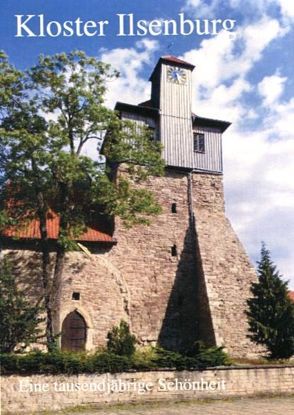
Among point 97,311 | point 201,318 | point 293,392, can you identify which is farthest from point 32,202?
point 293,392

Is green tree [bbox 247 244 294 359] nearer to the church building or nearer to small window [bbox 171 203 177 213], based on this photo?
the church building

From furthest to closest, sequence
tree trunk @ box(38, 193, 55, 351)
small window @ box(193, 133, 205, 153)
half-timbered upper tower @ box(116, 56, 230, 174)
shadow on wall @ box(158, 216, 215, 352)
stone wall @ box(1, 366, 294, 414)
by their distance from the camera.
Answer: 1. small window @ box(193, 133, 205, 153)
2. half-timbered upper tower @ box(116, 56, 230, 174)
3. shadow on wall @ box(158, 216, 215, 352)
4. tree trunk @ box(38, 193, 55, 351)
5. stone wall @ box(1, 366, 294, 414)

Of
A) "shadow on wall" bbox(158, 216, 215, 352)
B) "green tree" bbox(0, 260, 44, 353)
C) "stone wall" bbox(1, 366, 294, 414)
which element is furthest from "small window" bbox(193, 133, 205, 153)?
"stone wall" bbox(1, 366, 294, 414)

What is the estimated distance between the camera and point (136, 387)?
12.2 meters

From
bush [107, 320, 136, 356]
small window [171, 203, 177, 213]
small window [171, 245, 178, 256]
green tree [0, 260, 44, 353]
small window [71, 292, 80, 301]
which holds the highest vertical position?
small window [171, 203, 177, 213]

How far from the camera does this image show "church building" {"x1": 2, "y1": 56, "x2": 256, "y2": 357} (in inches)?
758

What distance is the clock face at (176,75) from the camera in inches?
970

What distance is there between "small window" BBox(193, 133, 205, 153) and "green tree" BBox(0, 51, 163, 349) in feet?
23.7

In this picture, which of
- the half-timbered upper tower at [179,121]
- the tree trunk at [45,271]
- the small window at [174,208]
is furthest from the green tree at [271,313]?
the tree trunk at [45,271]

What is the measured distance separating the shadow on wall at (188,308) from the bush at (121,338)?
2.39 m

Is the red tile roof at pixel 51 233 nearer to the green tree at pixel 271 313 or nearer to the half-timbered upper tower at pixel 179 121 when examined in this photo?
the half-timbered upper tower at pixel 179 121

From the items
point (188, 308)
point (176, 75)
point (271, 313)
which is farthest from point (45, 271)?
point (176, 75)

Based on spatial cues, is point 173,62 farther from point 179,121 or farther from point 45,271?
point 45,271

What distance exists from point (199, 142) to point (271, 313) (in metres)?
10.3
